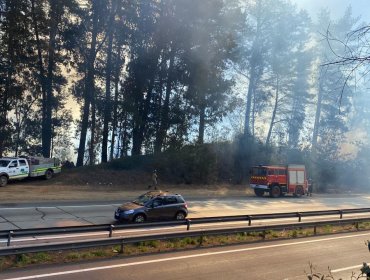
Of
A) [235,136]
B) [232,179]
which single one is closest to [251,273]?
[232,179]

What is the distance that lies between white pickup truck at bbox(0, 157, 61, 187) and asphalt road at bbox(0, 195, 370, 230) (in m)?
6.51

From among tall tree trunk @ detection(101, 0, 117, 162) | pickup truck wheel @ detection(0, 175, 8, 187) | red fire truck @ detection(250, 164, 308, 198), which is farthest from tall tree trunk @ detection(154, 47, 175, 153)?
pickup truck wheel @ detection(0, 175, 8, 187)

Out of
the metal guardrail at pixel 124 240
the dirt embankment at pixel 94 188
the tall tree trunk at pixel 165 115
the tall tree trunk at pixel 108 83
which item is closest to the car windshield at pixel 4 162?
the dirt embankment at pixel 94 188

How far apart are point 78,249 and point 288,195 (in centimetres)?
2753

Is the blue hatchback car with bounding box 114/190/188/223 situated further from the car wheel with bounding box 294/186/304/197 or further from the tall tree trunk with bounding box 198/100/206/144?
the tall tree trunk with bounding box 198/100/206/144

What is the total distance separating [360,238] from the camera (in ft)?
58.0

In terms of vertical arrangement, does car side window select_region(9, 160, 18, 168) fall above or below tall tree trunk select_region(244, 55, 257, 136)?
below

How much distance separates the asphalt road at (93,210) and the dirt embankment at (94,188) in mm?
2427

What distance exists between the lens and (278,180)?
34.3 metres

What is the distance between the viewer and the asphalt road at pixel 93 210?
18.0m

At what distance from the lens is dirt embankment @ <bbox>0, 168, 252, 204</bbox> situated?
1021 inches

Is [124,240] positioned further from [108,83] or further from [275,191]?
[108,83]

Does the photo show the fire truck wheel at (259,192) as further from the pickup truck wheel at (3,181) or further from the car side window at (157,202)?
the pickup truck wheel at (3,181)

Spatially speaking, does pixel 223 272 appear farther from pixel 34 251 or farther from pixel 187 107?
pixel 187 107
